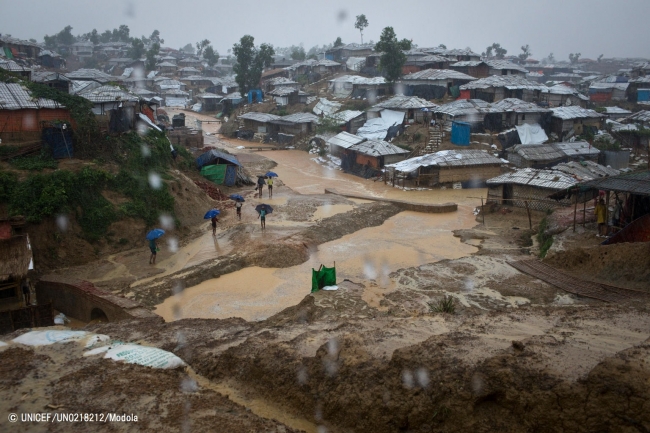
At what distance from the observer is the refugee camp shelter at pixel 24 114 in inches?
851

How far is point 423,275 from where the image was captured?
16672 mm

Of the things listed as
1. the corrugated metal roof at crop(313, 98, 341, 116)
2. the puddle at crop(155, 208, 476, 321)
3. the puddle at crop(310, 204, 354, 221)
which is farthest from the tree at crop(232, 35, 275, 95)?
the puddle at crop(155, 208, 476, 321)

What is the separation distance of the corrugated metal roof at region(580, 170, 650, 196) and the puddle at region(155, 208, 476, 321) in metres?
5.24

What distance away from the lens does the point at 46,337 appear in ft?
33.2

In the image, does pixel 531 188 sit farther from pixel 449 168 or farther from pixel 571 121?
pixel 571 121

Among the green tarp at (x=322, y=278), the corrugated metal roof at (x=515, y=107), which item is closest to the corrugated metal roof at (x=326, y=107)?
the corrugated metal roof at (x=515, y=107)

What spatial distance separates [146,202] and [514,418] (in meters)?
Answer: 17.7

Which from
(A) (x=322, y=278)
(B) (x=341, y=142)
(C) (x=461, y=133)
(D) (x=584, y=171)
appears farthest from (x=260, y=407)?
(B) (x=341, y=142)

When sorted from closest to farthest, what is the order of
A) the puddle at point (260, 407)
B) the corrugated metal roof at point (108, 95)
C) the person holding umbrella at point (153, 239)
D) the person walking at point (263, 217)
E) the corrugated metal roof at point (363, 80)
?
the puddle at point (260, 407), the person holding umbrella at point (153, 239), the person walking at point (263, 217), the corrugated metal roof at point (108, 95), the corrugated metal roof at point (363, 80)

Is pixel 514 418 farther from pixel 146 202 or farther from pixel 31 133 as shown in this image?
pixel 31 133

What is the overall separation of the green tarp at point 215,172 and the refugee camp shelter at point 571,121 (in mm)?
24841

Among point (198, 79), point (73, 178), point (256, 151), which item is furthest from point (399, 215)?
point (198, 79)

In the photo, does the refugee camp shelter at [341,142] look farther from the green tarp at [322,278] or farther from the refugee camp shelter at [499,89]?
the green tarp at [322,278]

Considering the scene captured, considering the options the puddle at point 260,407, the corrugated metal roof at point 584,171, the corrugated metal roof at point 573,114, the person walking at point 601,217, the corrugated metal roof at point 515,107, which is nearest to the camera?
the puddle at point 260,407
